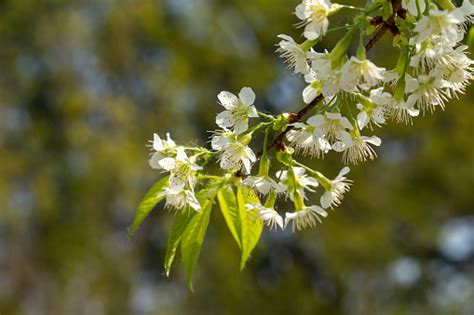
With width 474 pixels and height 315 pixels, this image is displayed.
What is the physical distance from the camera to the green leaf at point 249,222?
43.8 inches

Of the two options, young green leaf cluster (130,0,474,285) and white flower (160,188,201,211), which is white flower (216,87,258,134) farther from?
white flower (160,188,201,211)

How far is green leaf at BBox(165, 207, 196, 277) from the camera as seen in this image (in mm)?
1063

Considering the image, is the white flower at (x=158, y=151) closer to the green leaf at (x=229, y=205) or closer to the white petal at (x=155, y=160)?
the white petal at (x=155, y=160)

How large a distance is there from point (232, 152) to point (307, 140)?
0.12m

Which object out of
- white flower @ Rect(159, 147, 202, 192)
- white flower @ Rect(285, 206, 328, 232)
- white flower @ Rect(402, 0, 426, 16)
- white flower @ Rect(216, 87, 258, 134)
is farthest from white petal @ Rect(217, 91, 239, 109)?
white flower @ Rect(402, 0, 426, 16)

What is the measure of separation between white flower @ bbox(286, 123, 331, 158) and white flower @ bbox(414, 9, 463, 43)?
0.21 m

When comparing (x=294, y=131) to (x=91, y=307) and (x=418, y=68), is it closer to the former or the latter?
(x=418, y=68)

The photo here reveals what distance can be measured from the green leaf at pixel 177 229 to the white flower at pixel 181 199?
21mm

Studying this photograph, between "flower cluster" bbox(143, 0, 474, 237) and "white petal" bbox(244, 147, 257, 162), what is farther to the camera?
"white petal" bbox(244, 147, 257, 162)

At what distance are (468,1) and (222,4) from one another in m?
8.50

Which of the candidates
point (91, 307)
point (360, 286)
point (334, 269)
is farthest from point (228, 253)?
point (91, 307)

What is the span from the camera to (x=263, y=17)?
8688mm

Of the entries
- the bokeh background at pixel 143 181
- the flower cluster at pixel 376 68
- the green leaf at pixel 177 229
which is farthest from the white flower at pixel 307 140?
the bokeh background at pixel 143 181

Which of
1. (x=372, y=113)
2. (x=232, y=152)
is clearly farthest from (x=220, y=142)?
(x=372, y=113)
